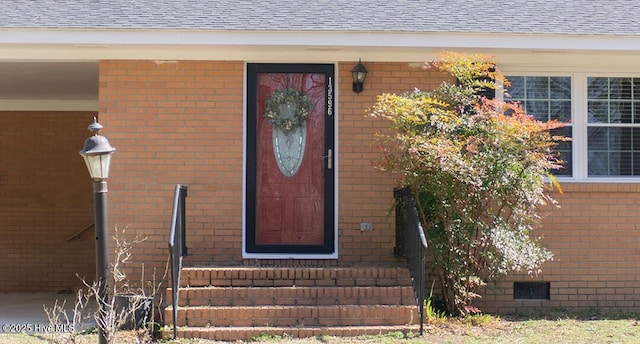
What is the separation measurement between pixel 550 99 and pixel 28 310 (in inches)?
273

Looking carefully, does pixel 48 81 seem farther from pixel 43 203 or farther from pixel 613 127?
pixel 613 127

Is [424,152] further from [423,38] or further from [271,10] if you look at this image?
[271,10]

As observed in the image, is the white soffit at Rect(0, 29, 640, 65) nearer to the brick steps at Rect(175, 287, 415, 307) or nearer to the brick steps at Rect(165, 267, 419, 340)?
the brick steps at Rect(165, 267, 419, 340)

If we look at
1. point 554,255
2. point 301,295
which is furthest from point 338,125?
point 554,255

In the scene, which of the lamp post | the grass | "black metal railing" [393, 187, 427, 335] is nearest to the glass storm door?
"black metal railing" [393, 187, 427, 335]

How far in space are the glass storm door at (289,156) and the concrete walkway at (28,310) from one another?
91.6 inches

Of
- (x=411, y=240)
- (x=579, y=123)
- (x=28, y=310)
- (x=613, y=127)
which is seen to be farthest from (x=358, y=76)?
(x=28, y=310)

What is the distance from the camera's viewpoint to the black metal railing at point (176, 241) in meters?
7.09

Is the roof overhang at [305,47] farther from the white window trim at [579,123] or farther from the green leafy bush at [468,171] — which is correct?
the green leafy bush at [468,171]

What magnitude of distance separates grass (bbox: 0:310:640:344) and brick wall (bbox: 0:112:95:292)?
4191 millimetres

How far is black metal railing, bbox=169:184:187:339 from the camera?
7089 mm

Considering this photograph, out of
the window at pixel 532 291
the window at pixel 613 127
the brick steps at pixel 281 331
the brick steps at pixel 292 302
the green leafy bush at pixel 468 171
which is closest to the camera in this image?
the brick steps at pixel 281 331

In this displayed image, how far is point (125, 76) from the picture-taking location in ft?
28.3

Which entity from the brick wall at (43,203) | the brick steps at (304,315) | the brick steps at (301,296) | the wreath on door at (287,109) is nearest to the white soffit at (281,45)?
the wreath on door at (287,109)
